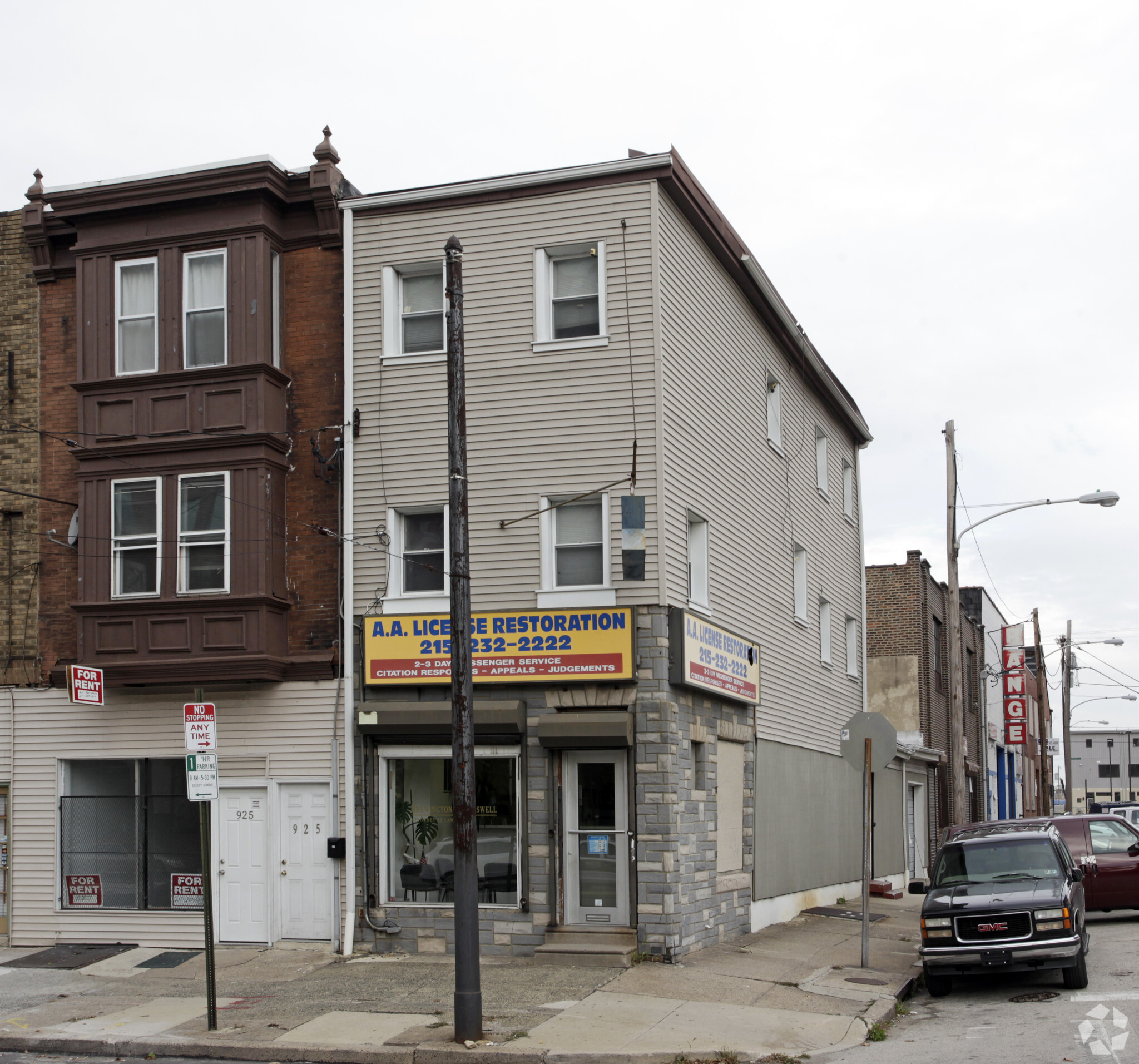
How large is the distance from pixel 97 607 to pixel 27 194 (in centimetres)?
601

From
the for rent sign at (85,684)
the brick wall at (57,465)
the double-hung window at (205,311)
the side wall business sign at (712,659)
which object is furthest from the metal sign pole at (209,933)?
the double-hung window at (205,311)

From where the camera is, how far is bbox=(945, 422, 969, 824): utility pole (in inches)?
880

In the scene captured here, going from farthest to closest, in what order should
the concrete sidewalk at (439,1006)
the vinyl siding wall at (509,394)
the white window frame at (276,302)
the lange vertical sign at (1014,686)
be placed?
1. the lange vertical sign at (1014,686)
2. the white window frame at (276,302)
3. the vinyl siding wall at (509,394)
4. the concrete sidewalk at (439,1006)

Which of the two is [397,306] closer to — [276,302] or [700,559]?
[276,302]

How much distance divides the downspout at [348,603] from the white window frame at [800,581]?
887 cm

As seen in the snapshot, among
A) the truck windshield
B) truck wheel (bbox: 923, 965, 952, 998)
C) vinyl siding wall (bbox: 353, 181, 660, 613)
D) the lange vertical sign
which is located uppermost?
vinyl siding wall (bbox: 353, 181, 660, 613)

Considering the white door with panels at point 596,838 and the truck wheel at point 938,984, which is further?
the white door with panels at point 596,838

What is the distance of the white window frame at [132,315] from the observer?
1797 cm

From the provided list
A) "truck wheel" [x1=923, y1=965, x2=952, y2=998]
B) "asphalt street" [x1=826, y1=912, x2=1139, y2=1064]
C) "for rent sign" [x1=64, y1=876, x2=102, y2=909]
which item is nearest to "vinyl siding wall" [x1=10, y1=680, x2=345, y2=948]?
"for rent sign" [x1=64, y1=876, x2=102, y2=909]

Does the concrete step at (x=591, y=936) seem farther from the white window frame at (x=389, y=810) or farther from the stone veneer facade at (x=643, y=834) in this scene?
the white window frame at (x=389, y=810)

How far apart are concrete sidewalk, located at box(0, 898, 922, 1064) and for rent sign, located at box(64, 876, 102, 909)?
1.00 metres

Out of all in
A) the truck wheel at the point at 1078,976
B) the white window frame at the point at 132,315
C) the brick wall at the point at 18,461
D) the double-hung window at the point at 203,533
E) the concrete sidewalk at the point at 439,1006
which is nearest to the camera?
the concrete sidewalk at the point at 439,1006

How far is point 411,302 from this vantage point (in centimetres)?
1783

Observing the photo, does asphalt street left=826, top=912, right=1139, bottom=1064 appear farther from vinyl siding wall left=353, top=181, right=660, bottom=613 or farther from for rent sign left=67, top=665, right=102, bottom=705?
for rent sign left=67, top=665, right=102, bottom=705
